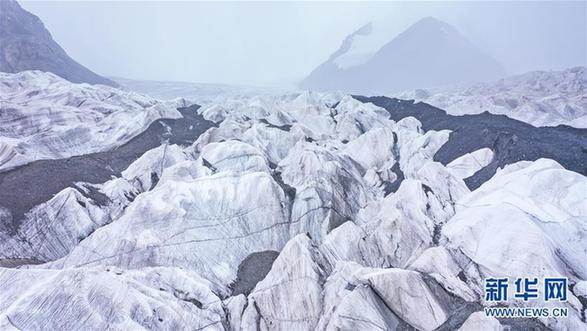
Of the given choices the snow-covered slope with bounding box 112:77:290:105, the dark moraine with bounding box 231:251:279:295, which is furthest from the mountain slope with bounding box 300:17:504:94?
the dark moraine with bounding box 231:251:279:295

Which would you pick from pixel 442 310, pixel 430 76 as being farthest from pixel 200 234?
pixel 430 76

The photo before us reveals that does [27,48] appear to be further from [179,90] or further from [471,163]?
[471,163]

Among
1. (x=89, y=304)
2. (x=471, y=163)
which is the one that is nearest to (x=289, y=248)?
(x=89, y=304)

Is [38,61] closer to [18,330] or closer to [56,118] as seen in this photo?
[56,118]

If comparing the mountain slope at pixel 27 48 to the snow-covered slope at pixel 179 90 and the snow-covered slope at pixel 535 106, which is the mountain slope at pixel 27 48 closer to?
the snow-covered slope at pixel 179 90

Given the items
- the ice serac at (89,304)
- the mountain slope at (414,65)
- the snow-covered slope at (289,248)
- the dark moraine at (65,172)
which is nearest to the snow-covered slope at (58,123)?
the dark moraine at (65,172)
